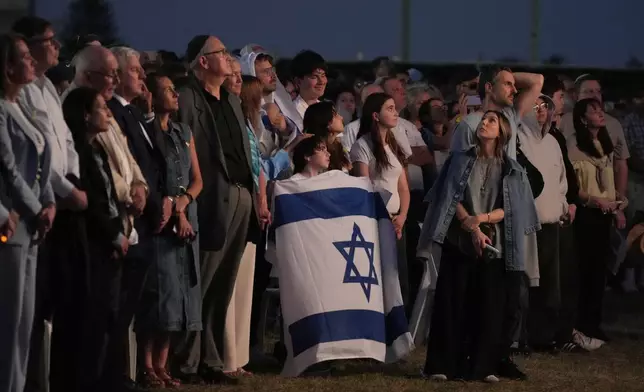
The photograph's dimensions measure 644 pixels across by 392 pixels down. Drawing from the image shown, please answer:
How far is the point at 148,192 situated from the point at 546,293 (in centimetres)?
480

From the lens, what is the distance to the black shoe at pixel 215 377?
1071cm

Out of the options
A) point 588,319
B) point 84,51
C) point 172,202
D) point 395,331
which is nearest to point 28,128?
point 84,51

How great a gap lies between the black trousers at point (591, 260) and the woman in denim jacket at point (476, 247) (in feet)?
8.98

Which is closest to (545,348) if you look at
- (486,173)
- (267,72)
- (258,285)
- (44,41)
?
(258,285)

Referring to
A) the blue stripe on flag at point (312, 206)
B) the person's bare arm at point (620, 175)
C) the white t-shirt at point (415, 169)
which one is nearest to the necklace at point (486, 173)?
the blue stripe on flag at point (312, 206)

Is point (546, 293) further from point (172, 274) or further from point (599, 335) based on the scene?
point (172, 274)

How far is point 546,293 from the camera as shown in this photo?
44.1ft

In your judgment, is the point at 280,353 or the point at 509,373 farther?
the point at 280,353

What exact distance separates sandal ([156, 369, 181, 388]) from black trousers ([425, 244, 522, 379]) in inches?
71.1

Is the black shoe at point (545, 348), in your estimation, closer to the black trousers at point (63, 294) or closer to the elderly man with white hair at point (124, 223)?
the elderly man with white hair at point (124, 223)

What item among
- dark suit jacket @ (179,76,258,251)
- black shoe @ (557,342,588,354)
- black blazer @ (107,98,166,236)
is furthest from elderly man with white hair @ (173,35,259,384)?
black shoe @ (557,342,588,354)

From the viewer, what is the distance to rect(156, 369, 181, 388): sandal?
10398mm

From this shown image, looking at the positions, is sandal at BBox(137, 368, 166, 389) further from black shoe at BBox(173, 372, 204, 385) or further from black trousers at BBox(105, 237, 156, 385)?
black trousers at BBox(105, 237, 156, 385)

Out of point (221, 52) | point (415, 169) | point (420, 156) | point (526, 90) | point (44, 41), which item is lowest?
point (415, 169)
